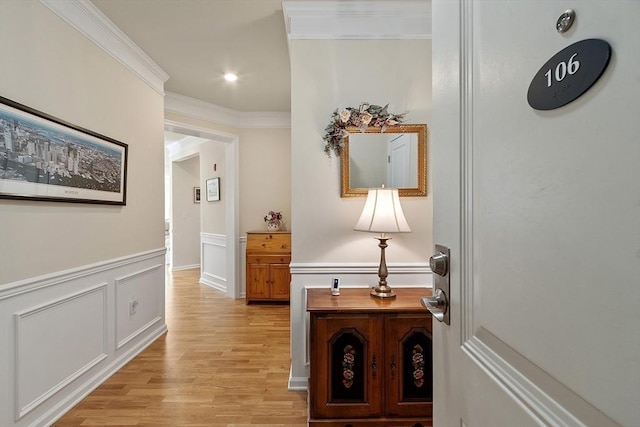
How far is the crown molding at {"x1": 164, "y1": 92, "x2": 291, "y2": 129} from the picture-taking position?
11.8 ft

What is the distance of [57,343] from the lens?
186 centimetres

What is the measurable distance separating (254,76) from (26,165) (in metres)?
2.11

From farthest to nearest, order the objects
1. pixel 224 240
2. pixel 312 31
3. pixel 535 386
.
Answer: pixel 224 240 < pixel 312 31 < pixel 535 386

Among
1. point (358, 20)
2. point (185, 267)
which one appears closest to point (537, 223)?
point (358, 20)

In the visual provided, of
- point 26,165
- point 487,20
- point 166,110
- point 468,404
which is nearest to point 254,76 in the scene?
point 166,110

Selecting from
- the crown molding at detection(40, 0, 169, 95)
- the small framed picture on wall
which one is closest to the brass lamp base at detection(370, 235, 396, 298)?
the crown molding at detection(40, 0, 169, 95)

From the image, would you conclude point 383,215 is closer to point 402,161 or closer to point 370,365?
point 402,161

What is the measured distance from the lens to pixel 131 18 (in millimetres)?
2219

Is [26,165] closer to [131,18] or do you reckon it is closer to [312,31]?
[131,18]

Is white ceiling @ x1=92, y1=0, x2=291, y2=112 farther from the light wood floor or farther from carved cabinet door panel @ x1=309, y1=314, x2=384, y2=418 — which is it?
the light wood floor

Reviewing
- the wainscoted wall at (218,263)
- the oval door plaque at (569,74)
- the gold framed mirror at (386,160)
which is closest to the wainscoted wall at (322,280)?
the gold framed mirror at (386,160)

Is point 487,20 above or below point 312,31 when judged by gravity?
below

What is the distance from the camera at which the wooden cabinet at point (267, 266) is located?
13.2 ft

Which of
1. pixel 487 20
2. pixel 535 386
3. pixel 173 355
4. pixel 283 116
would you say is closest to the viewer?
pixel 535 386
